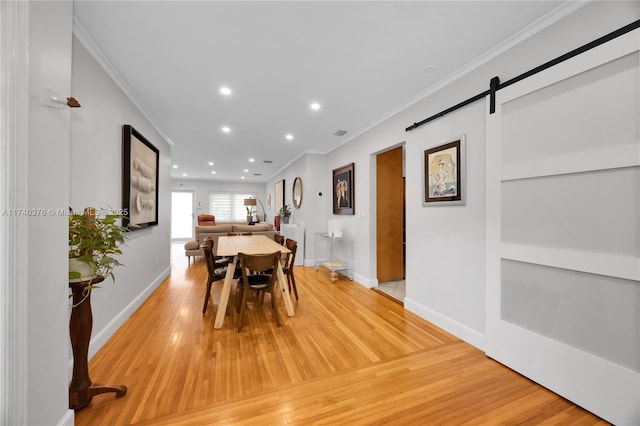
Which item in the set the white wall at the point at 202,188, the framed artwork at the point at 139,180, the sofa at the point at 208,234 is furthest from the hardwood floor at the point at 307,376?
the white wall at the point at 202,188

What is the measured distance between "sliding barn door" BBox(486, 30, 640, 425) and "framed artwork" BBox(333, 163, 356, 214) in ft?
7.73

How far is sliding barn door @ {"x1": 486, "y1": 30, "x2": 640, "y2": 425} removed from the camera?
52.1 inches

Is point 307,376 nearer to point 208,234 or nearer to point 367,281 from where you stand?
point 367,281

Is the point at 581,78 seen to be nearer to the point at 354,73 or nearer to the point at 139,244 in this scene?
the point at 354,73

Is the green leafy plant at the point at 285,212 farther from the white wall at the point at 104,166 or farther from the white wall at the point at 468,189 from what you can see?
the white wall at the point at 468,189

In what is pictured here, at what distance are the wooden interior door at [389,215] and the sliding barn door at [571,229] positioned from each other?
196 cm

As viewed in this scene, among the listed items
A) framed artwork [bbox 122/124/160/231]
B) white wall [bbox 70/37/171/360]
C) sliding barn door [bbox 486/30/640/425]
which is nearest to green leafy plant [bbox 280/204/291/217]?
framed artwork [bbox 122/124/160/231]

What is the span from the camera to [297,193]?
5.80 meters

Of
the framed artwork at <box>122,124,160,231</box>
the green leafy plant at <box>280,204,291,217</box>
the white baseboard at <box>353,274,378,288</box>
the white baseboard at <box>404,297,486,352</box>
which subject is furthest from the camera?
the green leafy plant at <box>280,204,291,217</box>

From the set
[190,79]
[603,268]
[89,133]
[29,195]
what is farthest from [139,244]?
[603,268]

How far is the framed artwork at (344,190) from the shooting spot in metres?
4.20

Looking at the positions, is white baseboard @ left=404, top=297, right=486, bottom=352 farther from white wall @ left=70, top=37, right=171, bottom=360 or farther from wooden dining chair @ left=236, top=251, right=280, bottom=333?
white wall @ left=70, top=37, right=171, bottom=360

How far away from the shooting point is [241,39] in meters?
1.83

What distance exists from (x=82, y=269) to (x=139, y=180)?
1914 millimetres
